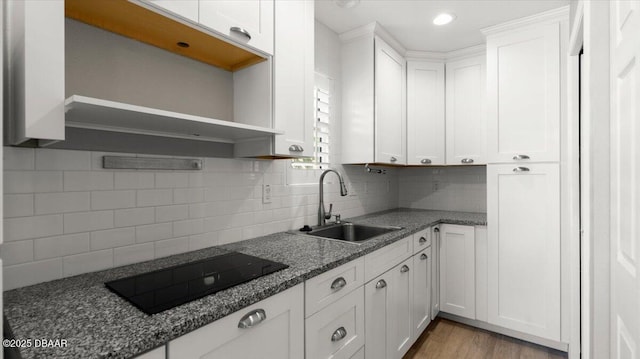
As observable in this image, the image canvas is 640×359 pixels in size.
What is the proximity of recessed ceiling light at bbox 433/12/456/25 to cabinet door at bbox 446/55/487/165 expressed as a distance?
27.5 inches

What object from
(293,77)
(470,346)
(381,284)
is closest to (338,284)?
(381,284)

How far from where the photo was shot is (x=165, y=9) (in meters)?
1.09

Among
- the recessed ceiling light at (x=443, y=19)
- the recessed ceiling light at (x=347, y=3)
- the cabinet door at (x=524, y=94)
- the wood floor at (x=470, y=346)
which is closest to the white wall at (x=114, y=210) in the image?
the recessed ceiling light at (x=347, y=3)

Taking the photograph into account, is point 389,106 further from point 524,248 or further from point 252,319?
point 252,319

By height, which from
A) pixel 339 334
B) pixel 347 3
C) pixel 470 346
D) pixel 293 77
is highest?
pixel 347 3

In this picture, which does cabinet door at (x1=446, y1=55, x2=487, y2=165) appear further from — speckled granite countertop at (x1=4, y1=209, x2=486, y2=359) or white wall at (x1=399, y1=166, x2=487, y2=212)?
speckled granite countertop at (x1=4, y1=209, x2=486, y2=359)

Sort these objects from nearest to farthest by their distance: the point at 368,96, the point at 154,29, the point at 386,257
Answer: the point at 154,29, the point at 386,257, the point at 368,96

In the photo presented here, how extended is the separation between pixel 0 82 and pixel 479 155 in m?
3.12

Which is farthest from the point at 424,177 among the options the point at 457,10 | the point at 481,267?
the point at 457,10

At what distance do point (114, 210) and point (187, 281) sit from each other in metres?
0.47

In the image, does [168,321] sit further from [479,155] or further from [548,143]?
[479,155]

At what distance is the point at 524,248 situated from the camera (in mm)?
2357

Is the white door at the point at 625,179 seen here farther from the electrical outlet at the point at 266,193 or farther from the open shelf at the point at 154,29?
the electrical outlet at the point at 266,193

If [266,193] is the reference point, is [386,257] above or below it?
below
